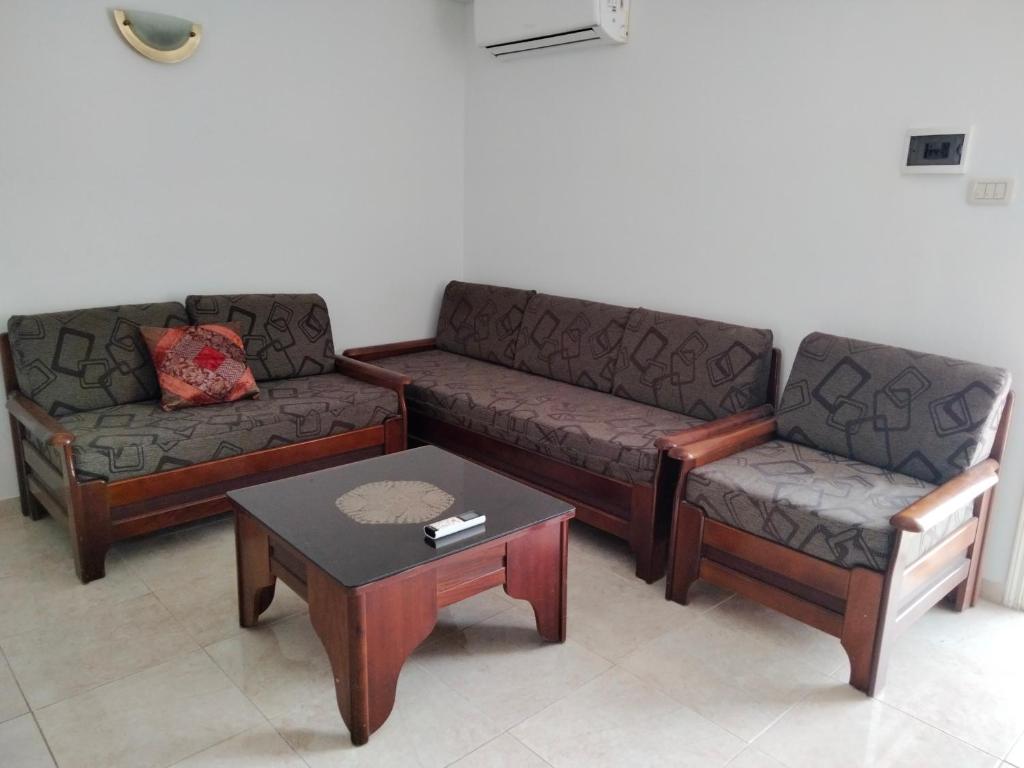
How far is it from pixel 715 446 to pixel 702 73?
5.31 feet

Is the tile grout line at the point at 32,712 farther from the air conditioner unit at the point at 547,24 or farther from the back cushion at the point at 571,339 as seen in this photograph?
the air conditioner unit at the point at 547,24

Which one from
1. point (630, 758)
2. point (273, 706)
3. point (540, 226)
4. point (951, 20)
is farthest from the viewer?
point (540, 226)

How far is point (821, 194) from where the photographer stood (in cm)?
281

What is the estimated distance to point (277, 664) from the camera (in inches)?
83.9

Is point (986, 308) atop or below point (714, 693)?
atop

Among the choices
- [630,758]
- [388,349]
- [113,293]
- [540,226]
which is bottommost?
[630,758]

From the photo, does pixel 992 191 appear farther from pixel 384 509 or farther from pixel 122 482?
pixel 122 482

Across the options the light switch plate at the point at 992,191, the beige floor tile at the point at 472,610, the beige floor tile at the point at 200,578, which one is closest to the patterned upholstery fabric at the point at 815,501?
the beige floor tile at the point at 472,610

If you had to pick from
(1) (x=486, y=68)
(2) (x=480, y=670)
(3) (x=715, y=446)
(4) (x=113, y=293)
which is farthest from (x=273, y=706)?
(1) (x=486, y=68)

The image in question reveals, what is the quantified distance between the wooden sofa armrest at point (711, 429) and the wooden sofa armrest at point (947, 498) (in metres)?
0.69

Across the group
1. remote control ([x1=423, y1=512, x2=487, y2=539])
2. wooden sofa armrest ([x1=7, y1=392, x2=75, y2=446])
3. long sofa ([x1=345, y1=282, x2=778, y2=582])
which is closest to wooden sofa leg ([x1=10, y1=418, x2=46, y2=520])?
wooden sofa armrest ([x1=7, y1=392, x2=75, y2=446])

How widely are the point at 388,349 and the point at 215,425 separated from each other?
135cm

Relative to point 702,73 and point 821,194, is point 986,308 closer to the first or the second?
point 821,194

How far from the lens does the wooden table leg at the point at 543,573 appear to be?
6.85 ft
